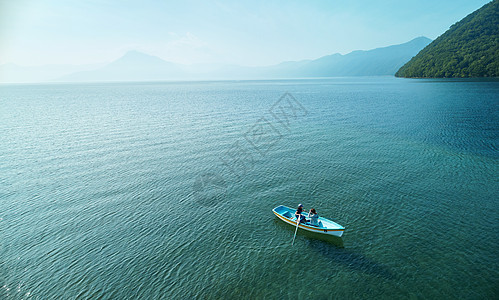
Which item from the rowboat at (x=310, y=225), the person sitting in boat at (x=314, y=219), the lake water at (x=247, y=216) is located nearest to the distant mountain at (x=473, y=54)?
the lake water at (x=247, y=216)

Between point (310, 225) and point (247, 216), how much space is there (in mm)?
7107

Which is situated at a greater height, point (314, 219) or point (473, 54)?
point (473, 54)

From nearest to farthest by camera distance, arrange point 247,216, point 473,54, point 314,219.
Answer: point 314,219
point 247,216
point 473,54

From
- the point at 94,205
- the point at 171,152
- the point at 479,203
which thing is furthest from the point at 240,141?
the point at 479,203

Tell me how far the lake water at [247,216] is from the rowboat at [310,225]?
83 centimetres

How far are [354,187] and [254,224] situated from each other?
15.4 meters

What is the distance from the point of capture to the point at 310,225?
24312mm

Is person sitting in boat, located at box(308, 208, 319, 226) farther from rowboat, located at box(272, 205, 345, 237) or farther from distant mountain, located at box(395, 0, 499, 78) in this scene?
distant mountain, located at box(395, 0, 499, 78)

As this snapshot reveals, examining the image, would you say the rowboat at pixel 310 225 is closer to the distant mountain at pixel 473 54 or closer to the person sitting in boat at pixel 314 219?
the person sitting in boat at pixel 314 219

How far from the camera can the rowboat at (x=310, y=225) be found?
23.1 meters

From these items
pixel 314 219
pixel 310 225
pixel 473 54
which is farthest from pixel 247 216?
pixel 473 54

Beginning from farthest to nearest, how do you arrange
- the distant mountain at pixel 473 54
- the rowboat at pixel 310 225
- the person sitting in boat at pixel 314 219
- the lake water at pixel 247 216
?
the distant mountain at pixel 473 54 → the person sitting in boat at pixel 314 219 → the rowboat at pixel 310 225 → the lake water at pixel 247 216

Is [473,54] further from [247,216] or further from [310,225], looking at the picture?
[247,216]

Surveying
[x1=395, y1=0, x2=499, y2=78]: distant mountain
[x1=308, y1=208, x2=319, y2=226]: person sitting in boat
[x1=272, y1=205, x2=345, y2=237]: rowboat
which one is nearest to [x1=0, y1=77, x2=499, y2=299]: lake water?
[x1=272, y1=205, x2=345, y2=237]: rowboat
